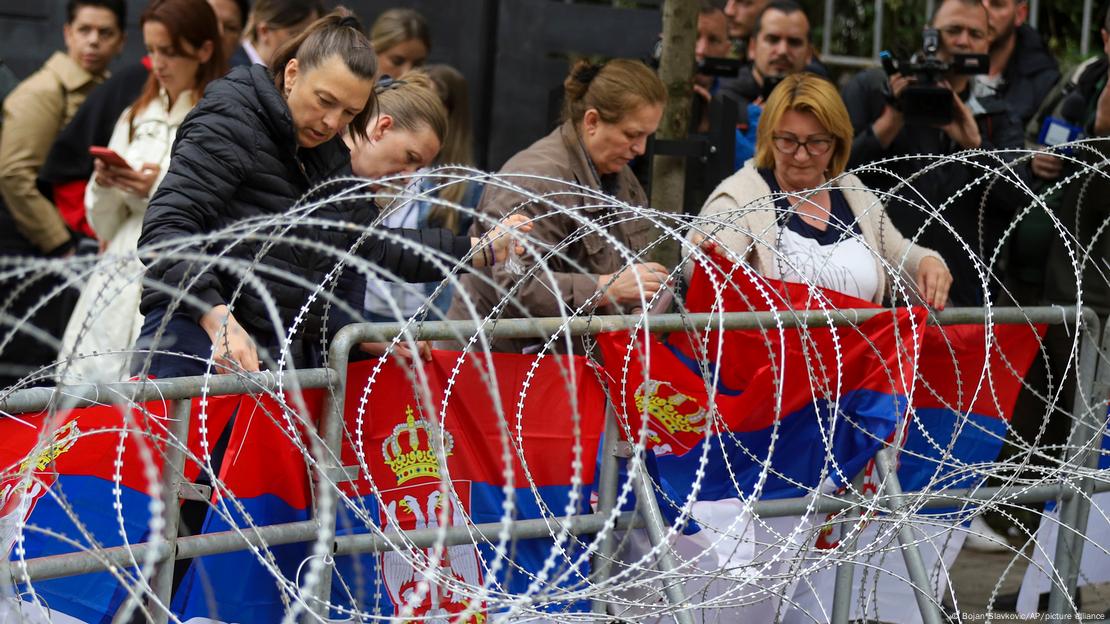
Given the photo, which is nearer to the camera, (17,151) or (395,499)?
(395,499)

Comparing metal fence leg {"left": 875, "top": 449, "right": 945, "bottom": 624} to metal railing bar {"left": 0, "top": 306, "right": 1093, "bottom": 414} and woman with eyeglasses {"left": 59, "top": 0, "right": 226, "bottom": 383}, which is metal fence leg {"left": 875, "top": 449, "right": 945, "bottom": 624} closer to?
metal railing bar {"left": 0, "top": 306, "right": 1093, "bottom": 414}

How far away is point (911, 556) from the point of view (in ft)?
13.8

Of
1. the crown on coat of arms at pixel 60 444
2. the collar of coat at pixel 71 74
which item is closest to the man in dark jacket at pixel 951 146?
the collar of coat at pixel 71 74

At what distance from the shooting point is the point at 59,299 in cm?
680

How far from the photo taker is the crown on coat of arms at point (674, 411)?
4008mm

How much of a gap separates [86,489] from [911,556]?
2349 mm

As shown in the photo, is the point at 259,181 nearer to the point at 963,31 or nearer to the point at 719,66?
the point at 719,66

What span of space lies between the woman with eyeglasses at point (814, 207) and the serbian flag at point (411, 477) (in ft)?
3.03

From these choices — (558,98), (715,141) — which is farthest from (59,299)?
(715,141)

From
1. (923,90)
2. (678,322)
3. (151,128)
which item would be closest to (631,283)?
(678,322)

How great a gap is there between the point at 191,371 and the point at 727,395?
158cm

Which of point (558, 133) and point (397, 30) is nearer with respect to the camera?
point (558, 133)

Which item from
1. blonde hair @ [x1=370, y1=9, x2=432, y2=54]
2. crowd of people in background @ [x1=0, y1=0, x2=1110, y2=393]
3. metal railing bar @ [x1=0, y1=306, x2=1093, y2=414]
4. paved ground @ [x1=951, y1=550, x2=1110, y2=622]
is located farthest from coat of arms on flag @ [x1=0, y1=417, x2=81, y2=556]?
paved ground @ [x1=951, y1=550, x2=1110, y2=622]

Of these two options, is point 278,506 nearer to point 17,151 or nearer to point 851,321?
point 851,321
